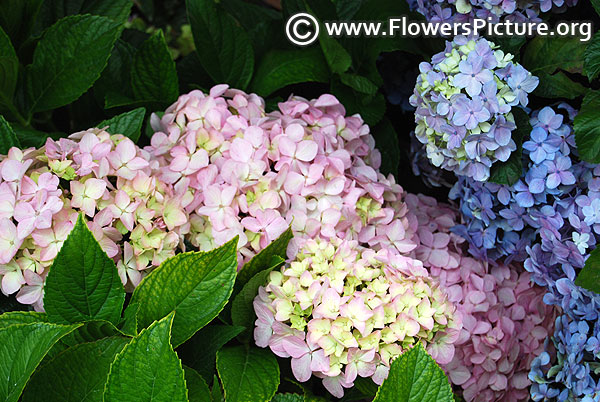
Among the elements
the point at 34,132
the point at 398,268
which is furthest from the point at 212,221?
the point at 34,132

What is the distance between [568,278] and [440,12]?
41cm

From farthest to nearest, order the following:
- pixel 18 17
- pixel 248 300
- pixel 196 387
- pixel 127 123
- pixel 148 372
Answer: pixel 18 17 < pixel 127 123 < pixel 248 300 < pixel 196 387 < pixel 148 372

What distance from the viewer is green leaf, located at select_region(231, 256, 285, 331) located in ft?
3.05

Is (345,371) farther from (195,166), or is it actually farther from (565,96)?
(565,96)

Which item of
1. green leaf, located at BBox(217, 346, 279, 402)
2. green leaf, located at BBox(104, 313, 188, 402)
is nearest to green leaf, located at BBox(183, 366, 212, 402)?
green leaf, located at BBox(217, 346, 279, 402)

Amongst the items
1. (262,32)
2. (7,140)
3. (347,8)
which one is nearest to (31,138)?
(7,140)

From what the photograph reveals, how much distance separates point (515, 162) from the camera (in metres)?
1.00

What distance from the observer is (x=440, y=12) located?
1.07 m

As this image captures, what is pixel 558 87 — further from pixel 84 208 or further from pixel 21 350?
pixel 21 350

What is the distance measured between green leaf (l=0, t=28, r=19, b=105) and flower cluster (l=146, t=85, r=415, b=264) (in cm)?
24

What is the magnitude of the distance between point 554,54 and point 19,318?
771 millimetres

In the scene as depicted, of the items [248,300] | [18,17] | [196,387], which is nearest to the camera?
[196,387]

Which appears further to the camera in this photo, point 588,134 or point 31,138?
point 31,138

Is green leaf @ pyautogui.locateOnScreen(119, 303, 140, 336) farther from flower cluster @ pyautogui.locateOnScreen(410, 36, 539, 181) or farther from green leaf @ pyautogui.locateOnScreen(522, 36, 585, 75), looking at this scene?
green leaf @ pyautogui.locateOnScreen(522, 36, 585, 75)
